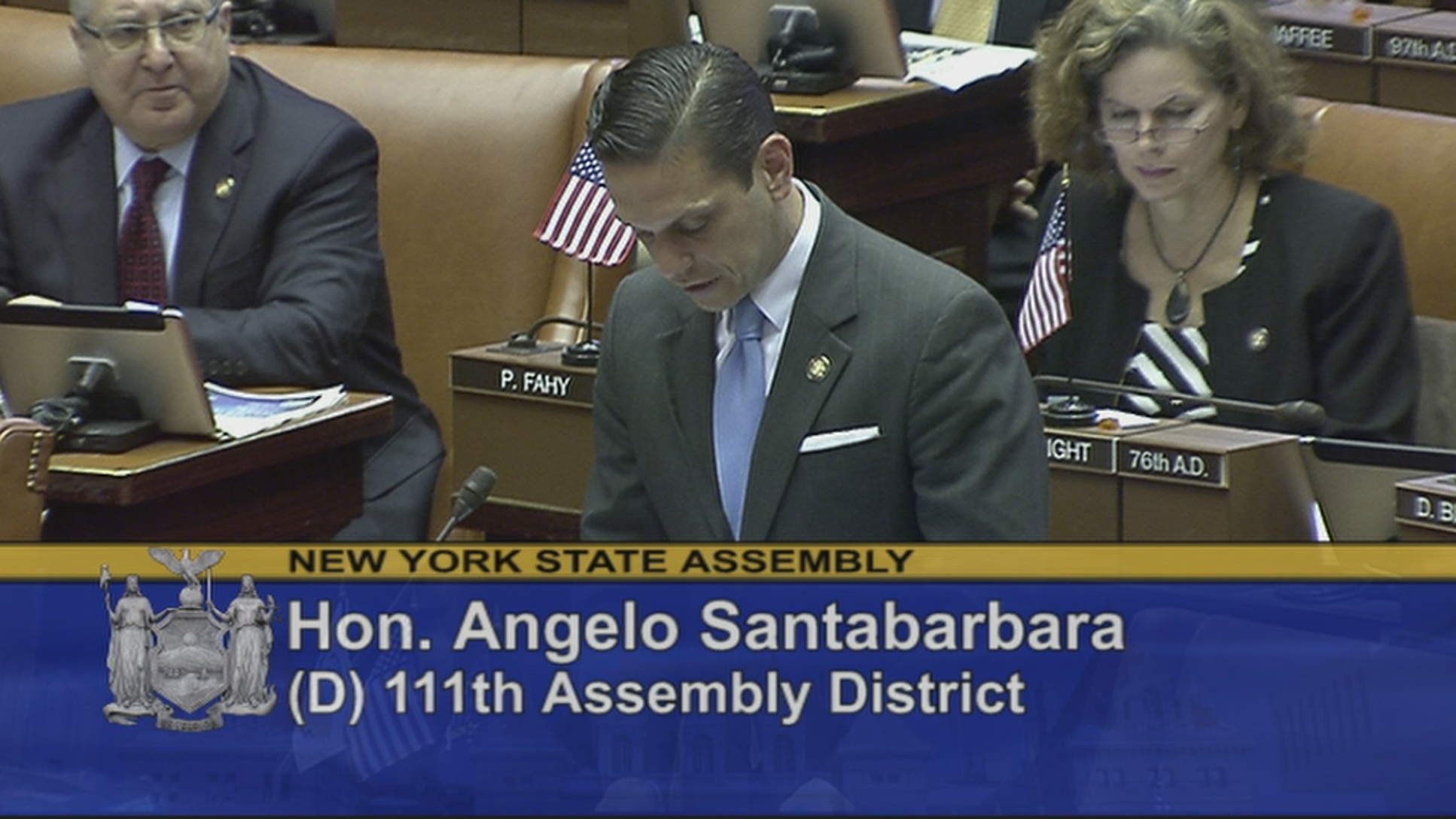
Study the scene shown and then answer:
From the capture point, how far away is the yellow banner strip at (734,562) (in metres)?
2.24

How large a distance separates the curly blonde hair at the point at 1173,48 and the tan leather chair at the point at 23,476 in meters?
1.30

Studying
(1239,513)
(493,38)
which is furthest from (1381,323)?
(493,38)

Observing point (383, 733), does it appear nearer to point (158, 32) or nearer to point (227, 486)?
point (227, 486)

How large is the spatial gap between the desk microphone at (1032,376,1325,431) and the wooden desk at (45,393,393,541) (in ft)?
2.59

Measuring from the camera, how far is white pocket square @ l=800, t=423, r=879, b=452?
7.53 feet

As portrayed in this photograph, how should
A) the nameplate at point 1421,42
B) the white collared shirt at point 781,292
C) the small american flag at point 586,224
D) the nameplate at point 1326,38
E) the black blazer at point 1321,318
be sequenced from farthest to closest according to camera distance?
the nameplate at point 1326,38 < the nameplate at point 1421,42 < the small american flag at point 586,224 < the black blazer at point 1321,318 < the white collared shirt at point 781,292

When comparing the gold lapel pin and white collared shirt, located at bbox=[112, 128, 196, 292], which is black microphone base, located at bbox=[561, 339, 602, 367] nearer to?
white collared shirt, located at bbox=[112, 128, 196, 292]

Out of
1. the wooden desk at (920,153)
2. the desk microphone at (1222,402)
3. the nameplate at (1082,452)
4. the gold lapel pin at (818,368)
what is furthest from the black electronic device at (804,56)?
the gold lapel pin at (818,368)

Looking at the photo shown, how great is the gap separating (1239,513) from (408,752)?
0.94 m

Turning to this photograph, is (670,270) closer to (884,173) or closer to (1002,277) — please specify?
(884,173)

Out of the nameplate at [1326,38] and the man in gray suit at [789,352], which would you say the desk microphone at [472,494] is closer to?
the man in gray suit at [789,352]

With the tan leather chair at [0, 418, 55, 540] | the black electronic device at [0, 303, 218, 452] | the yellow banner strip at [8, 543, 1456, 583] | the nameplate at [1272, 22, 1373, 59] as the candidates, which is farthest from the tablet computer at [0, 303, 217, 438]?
the nameplate at [1272, 22, 1373, 59]

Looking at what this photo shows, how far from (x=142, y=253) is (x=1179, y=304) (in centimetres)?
129

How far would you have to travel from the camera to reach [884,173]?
12.6 feet
